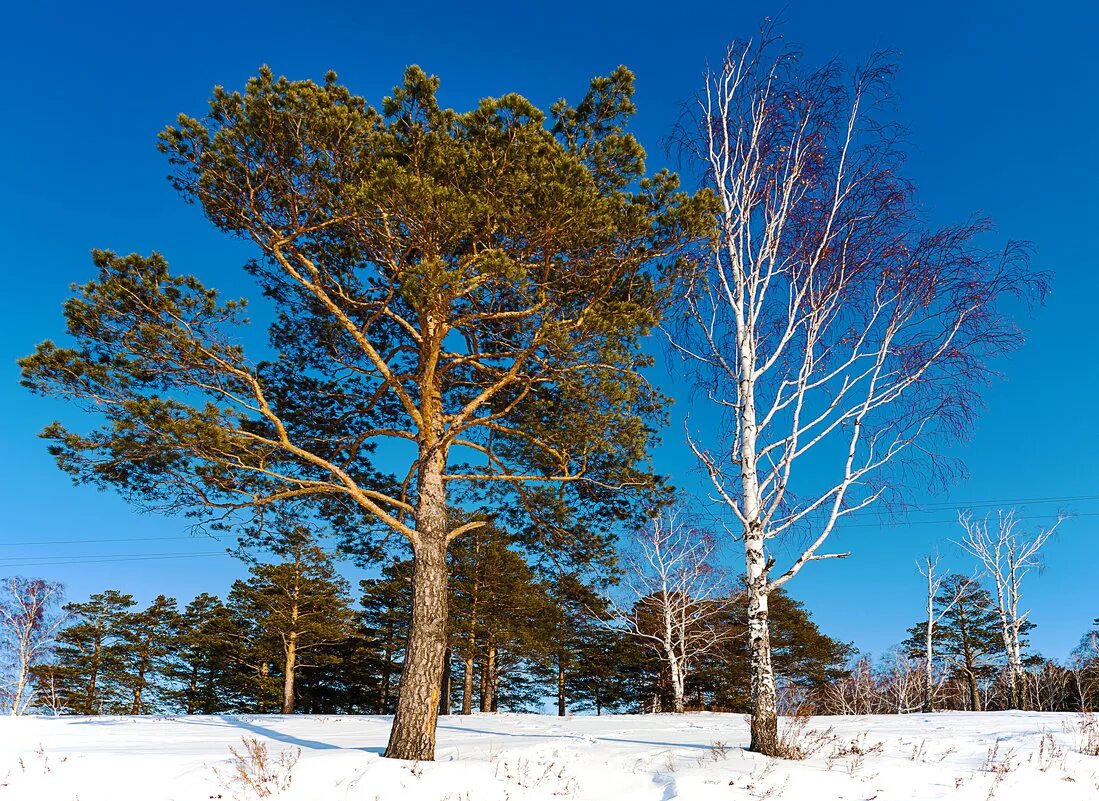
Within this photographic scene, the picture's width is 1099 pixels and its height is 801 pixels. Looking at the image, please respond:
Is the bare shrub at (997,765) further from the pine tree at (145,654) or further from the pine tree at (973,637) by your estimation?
the pine tree at (145,654)

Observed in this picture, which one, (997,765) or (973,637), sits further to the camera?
(973,637)

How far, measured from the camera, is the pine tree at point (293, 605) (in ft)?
88.4

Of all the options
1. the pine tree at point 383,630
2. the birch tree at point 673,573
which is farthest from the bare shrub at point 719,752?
the pine tree at point 383,630

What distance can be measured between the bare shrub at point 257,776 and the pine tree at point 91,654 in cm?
3203

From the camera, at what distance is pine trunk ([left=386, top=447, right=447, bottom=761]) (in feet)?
23.6

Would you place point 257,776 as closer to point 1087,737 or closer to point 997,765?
point 997,765

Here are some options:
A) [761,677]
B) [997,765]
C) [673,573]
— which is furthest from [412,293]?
[673,573]

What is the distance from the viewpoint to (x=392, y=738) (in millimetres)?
7281

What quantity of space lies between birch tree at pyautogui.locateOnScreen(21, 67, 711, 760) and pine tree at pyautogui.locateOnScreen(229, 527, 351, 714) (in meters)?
19.0

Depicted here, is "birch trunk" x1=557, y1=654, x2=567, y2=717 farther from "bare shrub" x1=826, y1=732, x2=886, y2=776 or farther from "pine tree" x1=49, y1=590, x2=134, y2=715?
"bare shrub" x1=826, y1=732, x2=886, y2=776

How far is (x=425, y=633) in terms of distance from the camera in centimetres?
755

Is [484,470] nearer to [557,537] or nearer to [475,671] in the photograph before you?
[557,537]

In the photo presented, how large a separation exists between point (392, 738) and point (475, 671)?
28.8 m

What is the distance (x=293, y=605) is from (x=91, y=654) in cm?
1303
